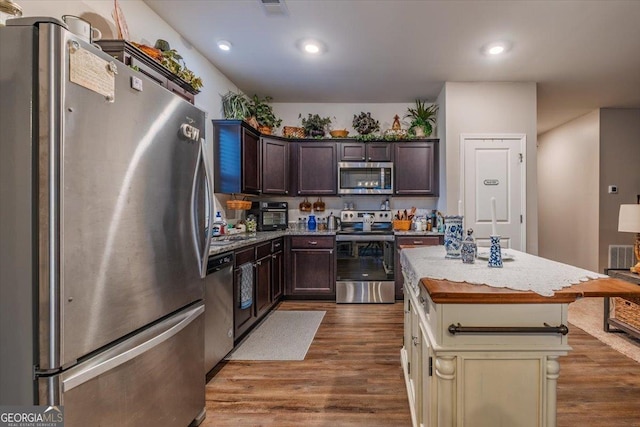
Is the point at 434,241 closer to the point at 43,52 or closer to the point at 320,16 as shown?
the point at 320,16

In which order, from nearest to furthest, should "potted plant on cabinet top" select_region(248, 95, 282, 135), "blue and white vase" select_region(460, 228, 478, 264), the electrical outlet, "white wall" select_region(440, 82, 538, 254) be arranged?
the electrical outlet
"blue and white vase" select_region(460, 228, 478, 264)
"white wall" select_region(440, 82, 538, 254)
"potted plant on cabinet top" select_region(248, 95, 282, 135)

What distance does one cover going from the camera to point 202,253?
1.71m

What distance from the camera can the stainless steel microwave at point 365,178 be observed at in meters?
4.27

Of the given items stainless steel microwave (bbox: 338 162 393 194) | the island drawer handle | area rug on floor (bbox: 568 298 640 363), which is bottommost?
area rug on floor (bbox: 568 298 640 363)

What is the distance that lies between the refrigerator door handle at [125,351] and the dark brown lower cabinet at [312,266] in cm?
248

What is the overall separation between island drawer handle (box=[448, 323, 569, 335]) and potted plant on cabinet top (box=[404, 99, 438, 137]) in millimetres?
3532

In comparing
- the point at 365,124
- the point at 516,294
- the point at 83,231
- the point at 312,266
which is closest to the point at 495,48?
the point at 365,124

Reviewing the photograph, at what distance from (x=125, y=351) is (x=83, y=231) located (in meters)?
0.50

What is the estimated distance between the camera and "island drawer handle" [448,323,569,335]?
1.12 meters

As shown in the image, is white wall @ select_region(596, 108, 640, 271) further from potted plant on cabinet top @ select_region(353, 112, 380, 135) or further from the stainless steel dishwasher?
the stainless steel dishwasher

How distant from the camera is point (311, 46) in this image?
9.83 feet

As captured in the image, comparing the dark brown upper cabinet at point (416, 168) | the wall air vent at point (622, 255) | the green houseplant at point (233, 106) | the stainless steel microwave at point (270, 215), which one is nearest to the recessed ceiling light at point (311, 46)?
the green houseplant at point (233, 106)

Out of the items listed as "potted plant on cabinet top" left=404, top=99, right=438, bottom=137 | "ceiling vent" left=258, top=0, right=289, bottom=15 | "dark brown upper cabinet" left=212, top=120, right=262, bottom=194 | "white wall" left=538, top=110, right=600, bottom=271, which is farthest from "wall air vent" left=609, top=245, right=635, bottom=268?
"ceiling vent" left=258, top=0, right=289, bottom=15

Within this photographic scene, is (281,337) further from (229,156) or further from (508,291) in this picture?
(508,291)
